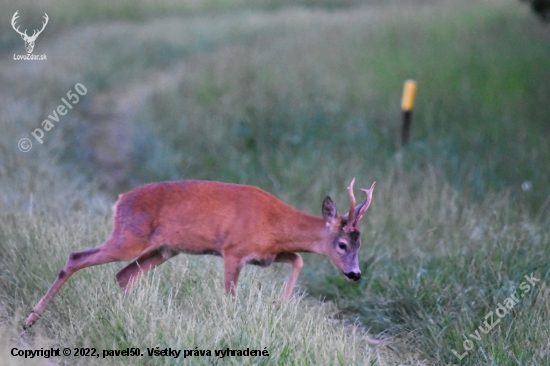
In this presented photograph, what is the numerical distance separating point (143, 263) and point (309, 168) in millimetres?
4853

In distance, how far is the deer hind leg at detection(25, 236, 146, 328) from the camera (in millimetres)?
5754

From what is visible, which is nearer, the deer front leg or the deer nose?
the deer nose

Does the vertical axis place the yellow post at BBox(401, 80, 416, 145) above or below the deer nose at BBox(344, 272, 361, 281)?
above

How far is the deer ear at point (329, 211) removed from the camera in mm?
6446

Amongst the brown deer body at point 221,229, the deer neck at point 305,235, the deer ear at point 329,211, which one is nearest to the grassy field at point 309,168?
the brown deer body at point 221,229

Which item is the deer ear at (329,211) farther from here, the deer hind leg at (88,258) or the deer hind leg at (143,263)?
the deer hind leg at (88,258)

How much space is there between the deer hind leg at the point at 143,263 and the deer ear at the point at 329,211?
1.29 meters

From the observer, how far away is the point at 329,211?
6.48 metres

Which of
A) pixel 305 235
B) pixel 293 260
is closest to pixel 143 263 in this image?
pixel 293 260

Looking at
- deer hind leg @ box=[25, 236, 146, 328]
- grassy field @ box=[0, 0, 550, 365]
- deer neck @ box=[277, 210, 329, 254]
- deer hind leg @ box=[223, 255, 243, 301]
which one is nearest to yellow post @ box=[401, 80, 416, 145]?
grassy field @ box=[0, 0, 550, 365]

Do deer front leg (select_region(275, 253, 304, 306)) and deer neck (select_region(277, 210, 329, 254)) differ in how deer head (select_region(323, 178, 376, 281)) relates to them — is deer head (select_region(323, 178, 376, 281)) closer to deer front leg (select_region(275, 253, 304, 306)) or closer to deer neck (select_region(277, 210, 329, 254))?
deer neck (select_region(277, 210, 329, 254))

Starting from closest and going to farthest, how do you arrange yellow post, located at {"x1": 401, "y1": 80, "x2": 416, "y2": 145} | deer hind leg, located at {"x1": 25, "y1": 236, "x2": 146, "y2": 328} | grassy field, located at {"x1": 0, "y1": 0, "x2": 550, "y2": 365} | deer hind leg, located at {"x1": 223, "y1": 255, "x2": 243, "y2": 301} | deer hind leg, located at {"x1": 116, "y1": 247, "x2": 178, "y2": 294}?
grassy field, located at {"x1": 0, "y1": 0, "x2": 550, "y2": 365}
deer hind leg, located at {"x1": 25, "y1": 236, "x2": 146, "y2": 328}
deer hind leg, located at {"x1": 223, "y1": 255, "x2": 243, "y2": 301}
deer hind leg, located at {"x1": 116, "y1": 247, "x2": 178, "y2": 294}
yellow post, located at {"x1": 401, "y1": 80, "x2": 416, "y2": 145}

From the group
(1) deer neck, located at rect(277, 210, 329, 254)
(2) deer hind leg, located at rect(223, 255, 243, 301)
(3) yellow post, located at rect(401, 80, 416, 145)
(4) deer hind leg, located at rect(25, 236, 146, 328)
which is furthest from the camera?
(3) yellow post, located at rect(401, 80, 416, 145)

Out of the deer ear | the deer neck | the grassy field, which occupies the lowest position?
the grassy field
